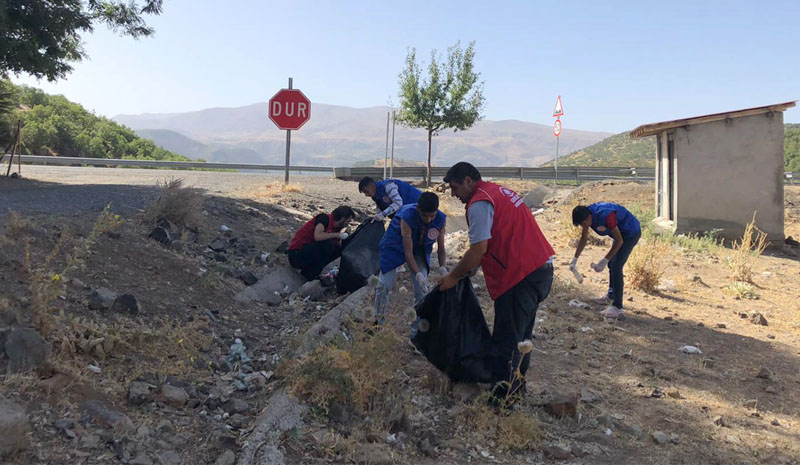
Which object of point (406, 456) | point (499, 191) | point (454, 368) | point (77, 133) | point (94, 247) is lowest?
point (406, 456)

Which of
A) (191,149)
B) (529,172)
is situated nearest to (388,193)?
(529,172)

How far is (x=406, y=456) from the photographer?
359 cm

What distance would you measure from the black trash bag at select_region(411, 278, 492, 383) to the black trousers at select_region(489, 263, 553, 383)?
0.08 meters

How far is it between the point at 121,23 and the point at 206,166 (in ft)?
47.0

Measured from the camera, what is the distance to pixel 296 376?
400cm

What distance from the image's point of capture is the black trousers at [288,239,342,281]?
7.68m

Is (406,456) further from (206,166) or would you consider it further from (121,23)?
(206,166)

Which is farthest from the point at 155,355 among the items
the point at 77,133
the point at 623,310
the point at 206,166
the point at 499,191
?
the point at 77,133

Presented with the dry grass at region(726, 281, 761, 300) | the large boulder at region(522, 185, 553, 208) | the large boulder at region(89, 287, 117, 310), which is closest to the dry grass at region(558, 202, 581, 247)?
the dry grass at region(726, 281, 761, 300)

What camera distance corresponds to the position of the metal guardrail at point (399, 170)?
22797 millimetres

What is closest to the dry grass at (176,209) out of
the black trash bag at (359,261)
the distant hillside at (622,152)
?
the black trash bag at (359,261)

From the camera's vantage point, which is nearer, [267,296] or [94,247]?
[94,247]

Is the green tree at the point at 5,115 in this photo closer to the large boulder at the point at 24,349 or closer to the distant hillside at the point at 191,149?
the large boulder at the point at 24,349

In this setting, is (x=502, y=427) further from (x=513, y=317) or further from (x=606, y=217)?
(x=606, y=217)
